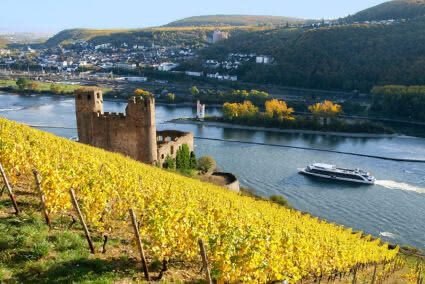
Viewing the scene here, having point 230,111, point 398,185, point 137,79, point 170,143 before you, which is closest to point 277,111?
point 230,111

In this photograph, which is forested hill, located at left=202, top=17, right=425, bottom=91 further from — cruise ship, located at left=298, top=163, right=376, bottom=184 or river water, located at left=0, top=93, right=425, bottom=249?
cruise ship, located at left=298, top=163, right=376, bottom=184

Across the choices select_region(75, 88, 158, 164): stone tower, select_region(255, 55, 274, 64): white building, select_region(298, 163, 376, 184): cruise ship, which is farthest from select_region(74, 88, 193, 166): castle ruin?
select_region(255, 55, 274, 64): white building

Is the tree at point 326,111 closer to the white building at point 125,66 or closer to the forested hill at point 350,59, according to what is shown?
the forested hill at point 350,59

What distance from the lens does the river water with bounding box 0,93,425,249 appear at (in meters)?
28.2

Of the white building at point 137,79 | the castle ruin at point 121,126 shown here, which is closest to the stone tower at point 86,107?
the castle ruin at point 121,126

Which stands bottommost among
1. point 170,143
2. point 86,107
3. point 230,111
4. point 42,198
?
point 230,111

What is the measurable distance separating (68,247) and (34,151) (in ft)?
15.6

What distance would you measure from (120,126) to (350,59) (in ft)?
274

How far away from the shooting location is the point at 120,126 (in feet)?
84.5

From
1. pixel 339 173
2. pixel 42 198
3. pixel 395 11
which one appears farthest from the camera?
pixel 395 11

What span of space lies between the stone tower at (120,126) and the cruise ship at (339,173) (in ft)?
61.2

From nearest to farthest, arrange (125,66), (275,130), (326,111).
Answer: (275,130) → (326,111) → (125,66)

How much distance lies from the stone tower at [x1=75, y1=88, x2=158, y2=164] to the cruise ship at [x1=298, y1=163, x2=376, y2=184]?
61.2ft

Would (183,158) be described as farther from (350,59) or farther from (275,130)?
(350,59)
